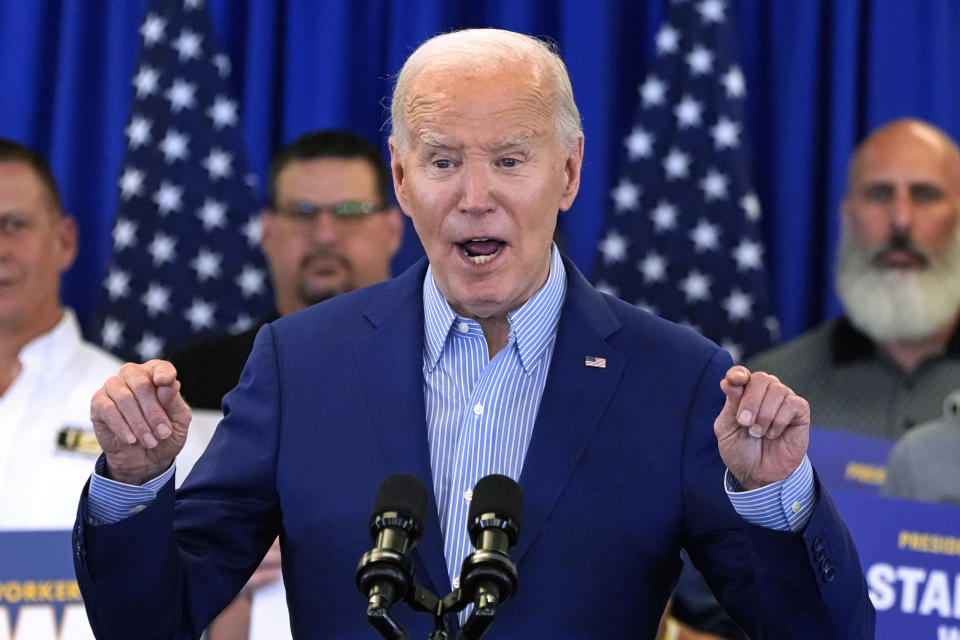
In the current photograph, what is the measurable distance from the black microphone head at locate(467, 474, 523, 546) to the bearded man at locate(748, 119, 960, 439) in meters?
2.85

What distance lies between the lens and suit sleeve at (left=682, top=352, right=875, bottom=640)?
1869 millimetres

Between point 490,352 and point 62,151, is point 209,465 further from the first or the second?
point 62,151

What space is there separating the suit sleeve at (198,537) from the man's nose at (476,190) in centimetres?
39

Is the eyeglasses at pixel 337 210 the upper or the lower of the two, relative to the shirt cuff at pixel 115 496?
upper

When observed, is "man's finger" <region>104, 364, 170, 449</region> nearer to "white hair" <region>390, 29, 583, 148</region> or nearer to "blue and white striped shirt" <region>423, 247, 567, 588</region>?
"blue and white striped shirt" <region>423, 247, 567, 588</region>

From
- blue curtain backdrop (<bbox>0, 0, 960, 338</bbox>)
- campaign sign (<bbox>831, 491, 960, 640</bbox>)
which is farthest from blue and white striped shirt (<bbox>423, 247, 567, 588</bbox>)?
blue curtain backdrop (<bbox>0, 0, 960, 338</bbox>)

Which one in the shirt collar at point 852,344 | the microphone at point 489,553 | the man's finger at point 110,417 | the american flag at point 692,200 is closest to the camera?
the microphone at point 489,553

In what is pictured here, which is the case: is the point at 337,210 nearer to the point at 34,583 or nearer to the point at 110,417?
the point at 34,583

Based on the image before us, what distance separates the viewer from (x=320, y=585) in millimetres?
2012

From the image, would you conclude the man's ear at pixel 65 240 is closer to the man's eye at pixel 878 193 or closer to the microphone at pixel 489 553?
Answer: the man's eye at pixel 878 193

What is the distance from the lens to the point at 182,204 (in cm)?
471

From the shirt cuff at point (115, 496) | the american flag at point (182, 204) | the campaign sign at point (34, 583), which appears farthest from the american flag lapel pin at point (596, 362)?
the american flag at point (182, 204)

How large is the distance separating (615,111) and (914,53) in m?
0.99

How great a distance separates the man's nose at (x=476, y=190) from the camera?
2043 mm
